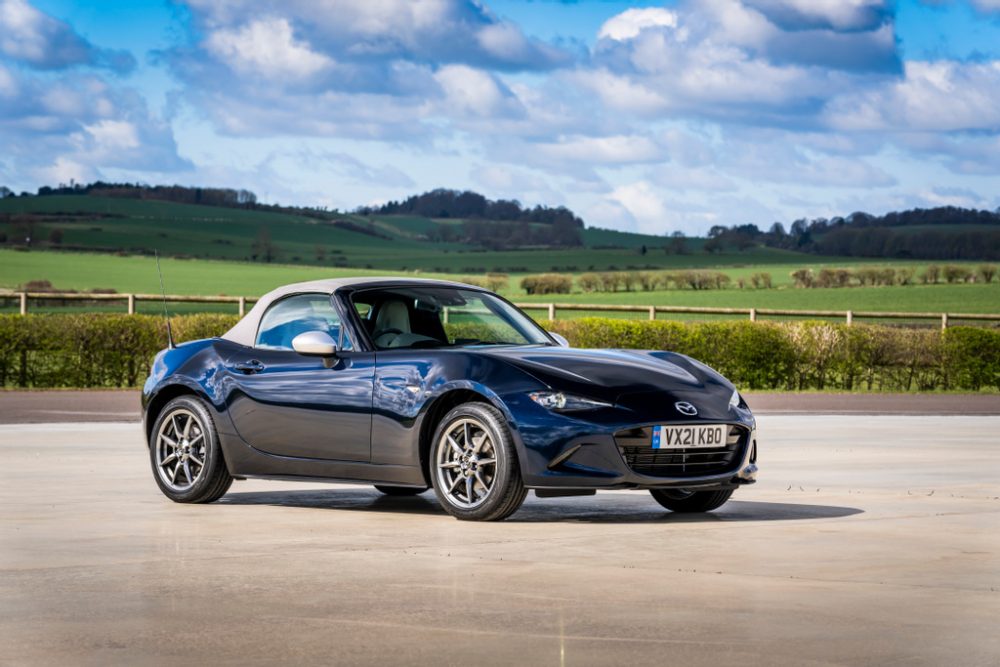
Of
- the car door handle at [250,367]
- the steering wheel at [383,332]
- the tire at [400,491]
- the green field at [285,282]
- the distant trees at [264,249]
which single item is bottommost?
the tire at [400,491]

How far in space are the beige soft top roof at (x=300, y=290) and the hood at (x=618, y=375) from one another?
1.14 metres

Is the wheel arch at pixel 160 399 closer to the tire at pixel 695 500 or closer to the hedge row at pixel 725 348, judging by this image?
the tire at pixel 695 500

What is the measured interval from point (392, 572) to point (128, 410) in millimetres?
16690

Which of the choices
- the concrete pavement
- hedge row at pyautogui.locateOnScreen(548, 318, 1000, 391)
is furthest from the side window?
hedge row at pyautogui.locateOnScreen(548, 318, 1000, 391)

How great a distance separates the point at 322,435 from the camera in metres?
11.3

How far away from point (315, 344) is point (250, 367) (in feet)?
2.48

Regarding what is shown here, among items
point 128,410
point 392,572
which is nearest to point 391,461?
point 392,572

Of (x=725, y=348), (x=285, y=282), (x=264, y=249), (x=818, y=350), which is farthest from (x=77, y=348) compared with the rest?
(x=264, y=249)

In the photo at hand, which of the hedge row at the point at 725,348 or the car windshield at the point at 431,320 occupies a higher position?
the car windshield at the point at 431,320

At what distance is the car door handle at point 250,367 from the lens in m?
11.7

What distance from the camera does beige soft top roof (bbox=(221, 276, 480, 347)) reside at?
1177 centimetres

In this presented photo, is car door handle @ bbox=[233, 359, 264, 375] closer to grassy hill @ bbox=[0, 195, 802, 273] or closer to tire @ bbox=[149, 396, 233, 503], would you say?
tire @ bbox=[149, 396, 233, 503]

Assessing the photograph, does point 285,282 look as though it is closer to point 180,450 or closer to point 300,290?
point 180,450

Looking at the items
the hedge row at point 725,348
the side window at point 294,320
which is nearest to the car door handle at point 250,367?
the side window at point 294,320
